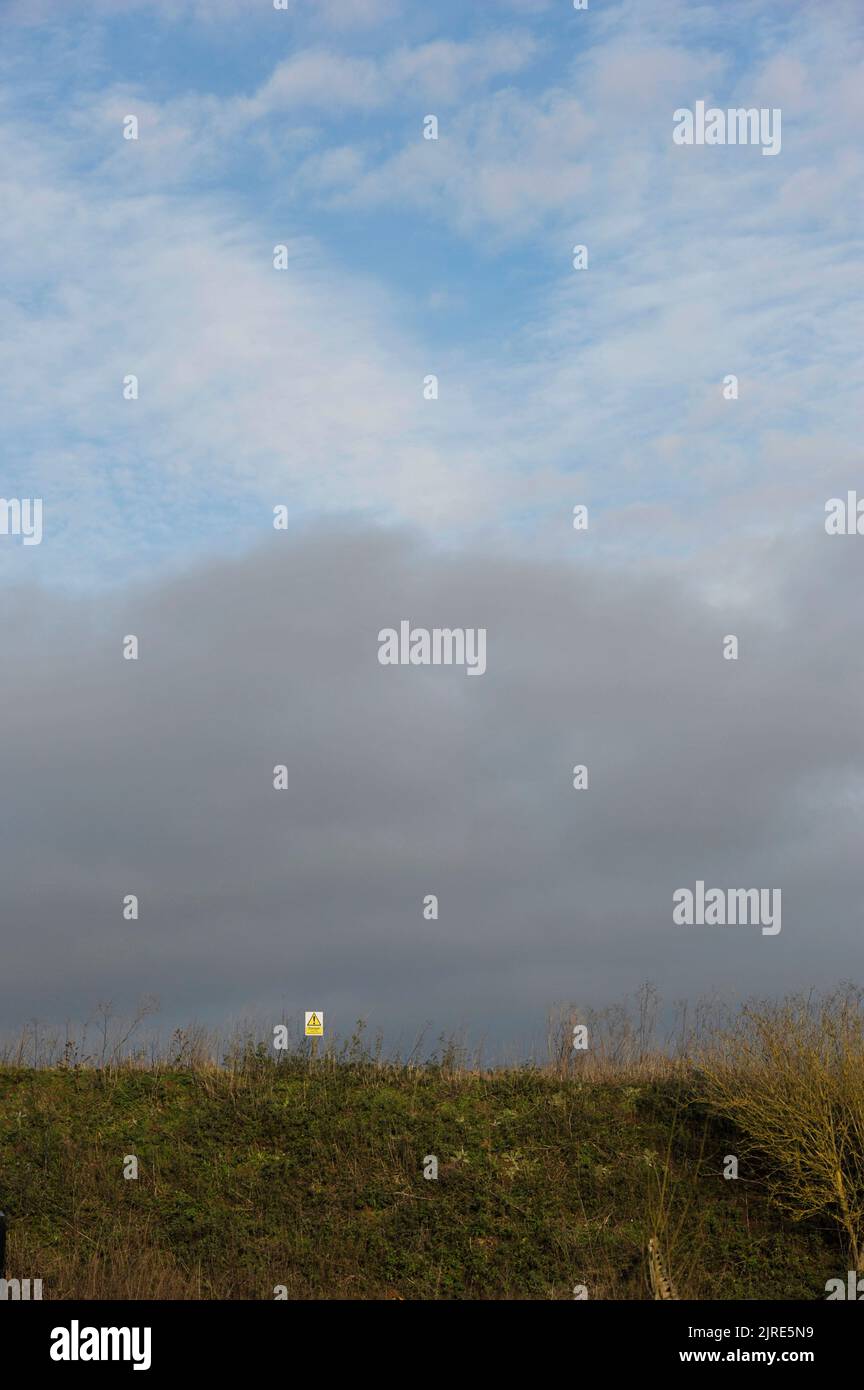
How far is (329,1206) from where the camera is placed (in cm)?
1998

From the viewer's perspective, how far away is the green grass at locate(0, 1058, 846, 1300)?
59.8 feet

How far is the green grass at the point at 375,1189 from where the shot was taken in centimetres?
1822

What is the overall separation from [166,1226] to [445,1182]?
4.30 metres

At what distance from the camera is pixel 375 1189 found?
20266 millimetres
